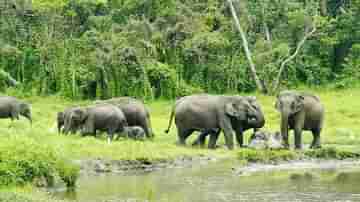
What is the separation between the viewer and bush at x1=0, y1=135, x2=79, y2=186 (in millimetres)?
16134

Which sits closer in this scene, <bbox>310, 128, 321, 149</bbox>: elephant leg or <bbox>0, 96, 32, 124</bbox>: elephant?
<bbox>310, 128, 321, 149</bbox>: elephant leg

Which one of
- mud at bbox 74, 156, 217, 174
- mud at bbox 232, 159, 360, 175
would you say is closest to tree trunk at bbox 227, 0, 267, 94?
mud at bbox 232, 159, 360, 175

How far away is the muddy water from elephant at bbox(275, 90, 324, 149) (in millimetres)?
4159

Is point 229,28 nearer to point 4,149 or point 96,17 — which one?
point 96,17

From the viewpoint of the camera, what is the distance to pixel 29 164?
1658 cm

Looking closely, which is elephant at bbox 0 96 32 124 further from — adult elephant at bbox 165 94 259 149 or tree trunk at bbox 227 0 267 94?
tree trunk at bbox 227 0 267 94

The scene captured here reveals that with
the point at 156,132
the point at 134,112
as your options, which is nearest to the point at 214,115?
the point at 134,112

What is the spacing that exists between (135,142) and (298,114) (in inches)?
229

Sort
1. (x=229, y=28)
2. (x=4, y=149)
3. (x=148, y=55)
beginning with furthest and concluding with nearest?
(x=229, y=28) → (x=148, y=55) → (x=4, y=149)

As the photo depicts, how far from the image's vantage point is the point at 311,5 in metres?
45.4

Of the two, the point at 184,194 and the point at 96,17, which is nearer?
the point at 184,194

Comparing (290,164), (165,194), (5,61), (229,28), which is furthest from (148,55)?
(165,194)

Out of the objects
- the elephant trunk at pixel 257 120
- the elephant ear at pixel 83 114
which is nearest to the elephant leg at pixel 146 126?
the elephant ear at pixel 83 114

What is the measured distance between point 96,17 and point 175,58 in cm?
509
